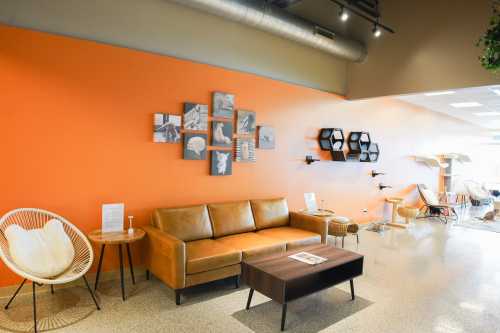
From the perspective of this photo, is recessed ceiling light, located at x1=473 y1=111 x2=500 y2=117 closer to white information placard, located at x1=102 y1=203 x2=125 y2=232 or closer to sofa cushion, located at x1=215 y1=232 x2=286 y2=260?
sofa cushion, located at x1=215 y1=232 x2=286 y2=260

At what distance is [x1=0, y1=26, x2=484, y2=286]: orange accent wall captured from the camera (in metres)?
3.24

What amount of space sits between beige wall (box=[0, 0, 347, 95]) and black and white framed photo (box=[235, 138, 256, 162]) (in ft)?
3.59

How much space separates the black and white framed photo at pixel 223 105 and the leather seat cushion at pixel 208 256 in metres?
1.84

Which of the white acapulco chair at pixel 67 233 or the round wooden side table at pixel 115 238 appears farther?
the round wooden side table at pixel 115 238

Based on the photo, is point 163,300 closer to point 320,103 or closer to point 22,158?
point 22,158

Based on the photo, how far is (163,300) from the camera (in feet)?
11.0

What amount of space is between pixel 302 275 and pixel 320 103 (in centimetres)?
388

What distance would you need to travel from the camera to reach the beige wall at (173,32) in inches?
132

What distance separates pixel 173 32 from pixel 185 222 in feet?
8.06

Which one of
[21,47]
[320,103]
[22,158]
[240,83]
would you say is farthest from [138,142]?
[320,103]

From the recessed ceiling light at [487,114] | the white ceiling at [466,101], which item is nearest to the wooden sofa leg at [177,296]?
the white ceiling at [466,101]

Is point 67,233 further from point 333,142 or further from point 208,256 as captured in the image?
point 333,142

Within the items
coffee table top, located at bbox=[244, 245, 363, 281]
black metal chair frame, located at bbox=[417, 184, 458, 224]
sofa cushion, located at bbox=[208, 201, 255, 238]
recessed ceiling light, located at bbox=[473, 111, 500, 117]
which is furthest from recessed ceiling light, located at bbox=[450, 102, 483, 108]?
sofa cushion, located at bbox=[208, 201, 255, 238]

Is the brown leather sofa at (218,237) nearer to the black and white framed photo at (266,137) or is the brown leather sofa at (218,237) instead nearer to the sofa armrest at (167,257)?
the sofa armrest at (167,257)
